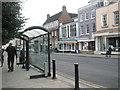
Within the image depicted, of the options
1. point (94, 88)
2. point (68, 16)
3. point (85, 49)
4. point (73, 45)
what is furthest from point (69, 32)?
point (94, 88)

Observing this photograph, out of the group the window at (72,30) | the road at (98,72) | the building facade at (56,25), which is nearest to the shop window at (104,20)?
the window at (72,30)

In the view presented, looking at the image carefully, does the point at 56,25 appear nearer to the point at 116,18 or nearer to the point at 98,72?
the point at 116,18

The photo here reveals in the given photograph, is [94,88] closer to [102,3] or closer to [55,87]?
[55,87]

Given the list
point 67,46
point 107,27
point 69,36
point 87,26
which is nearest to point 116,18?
point 107,27

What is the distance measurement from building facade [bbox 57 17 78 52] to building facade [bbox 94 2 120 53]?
30.6 feet

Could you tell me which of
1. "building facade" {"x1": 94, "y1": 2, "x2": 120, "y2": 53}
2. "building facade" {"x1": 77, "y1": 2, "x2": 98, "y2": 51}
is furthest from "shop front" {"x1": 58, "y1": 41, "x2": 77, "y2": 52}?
"building facade" {"x1": 94, "y1": 2, "x2": 120, "y2": 53}

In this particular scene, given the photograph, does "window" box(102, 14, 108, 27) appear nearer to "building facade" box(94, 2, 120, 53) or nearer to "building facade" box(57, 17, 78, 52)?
"building facade" box(94, 2, 120, 53)

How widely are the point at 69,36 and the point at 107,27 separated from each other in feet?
53.2

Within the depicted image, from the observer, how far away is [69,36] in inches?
1777

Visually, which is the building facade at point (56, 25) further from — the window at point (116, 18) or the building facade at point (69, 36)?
the window at point (116, 18)

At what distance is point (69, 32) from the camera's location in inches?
1783

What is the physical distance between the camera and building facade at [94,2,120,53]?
90.9 ft

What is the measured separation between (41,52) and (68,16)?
48.6 metres

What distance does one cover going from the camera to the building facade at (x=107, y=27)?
27.7 metres
